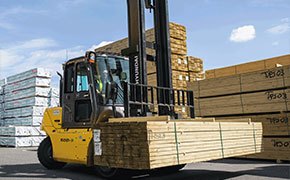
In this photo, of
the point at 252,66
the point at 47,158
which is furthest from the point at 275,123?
the point at 47,158

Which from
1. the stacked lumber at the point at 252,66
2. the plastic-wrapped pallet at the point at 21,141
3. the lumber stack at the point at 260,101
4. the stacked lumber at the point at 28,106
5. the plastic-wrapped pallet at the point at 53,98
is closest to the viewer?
the lumber stack at the point at 260,101

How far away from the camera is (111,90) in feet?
16.5

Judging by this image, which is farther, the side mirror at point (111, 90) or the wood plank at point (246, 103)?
the wood plank at point (246, 103)

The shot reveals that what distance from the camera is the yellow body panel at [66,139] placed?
5.43m

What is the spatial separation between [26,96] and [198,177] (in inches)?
455

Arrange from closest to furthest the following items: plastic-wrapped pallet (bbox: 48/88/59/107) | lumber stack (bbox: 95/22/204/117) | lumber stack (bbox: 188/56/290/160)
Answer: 1. lumber stack (bbox: 188/56/290/160)
2. lumber stack (bbox: 95/22/204/117)
3. plastic-wrapped pallet (bbox: 48/88/59/107)

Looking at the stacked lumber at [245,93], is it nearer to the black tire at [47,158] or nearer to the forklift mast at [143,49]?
the forklift mast at [143,49]

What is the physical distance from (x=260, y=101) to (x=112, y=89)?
420 cm

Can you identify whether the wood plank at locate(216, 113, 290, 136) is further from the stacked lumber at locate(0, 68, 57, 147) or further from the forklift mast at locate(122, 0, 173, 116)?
the stacked lumber at locate(0, 68, 57, 147)

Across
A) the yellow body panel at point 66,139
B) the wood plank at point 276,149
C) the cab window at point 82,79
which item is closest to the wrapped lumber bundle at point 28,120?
the yellow body panel at point 66,139

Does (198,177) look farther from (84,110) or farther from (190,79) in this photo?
(190,79)

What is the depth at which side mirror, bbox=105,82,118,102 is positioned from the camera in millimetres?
4973

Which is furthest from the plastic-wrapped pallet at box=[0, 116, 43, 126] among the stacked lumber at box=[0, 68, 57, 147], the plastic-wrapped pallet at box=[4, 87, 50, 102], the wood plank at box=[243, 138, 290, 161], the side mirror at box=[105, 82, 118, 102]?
the side mirror at box=[105, 82, 118, 102]

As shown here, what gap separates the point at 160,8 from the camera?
5.62 m
